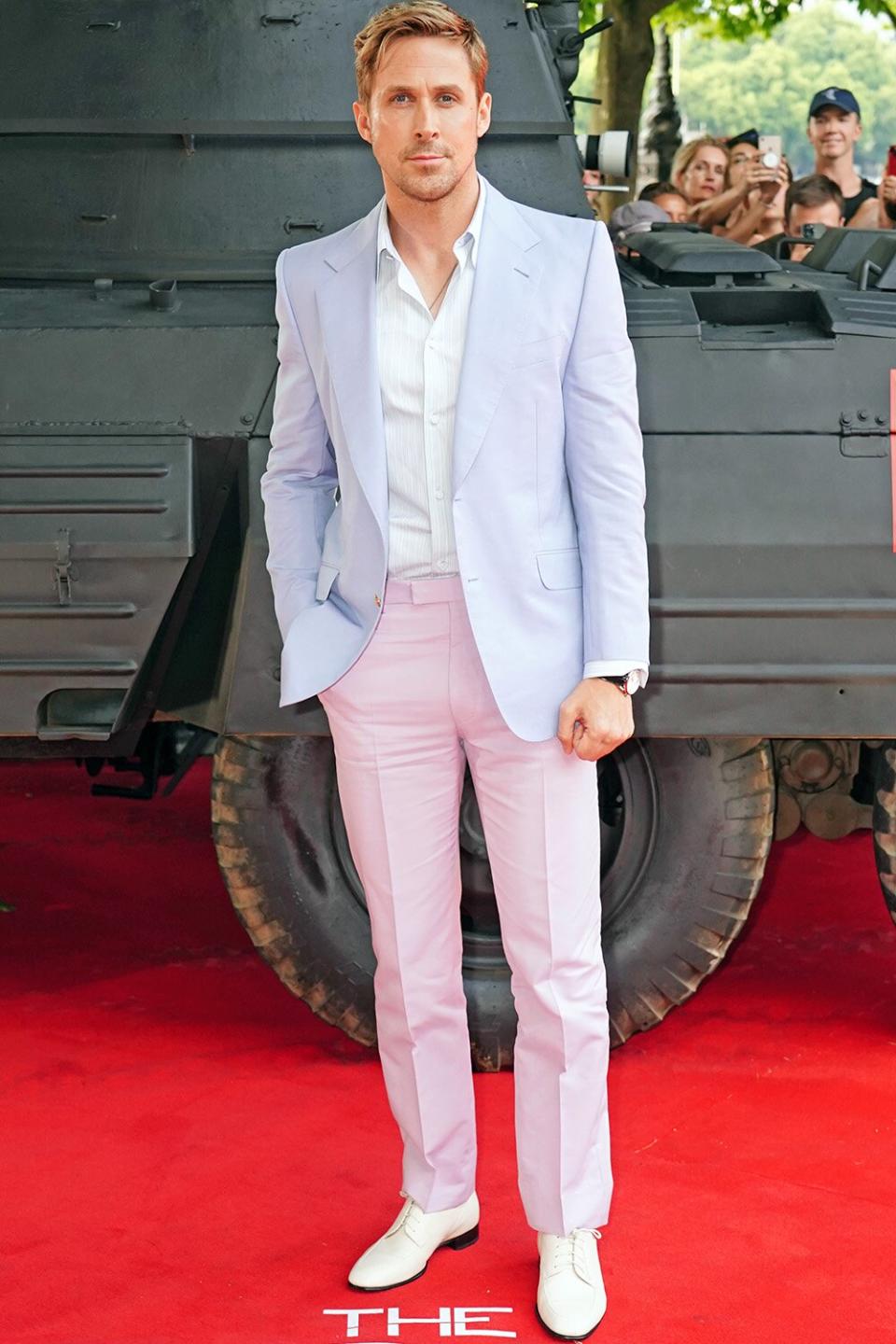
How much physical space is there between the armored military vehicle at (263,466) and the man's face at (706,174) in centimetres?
335

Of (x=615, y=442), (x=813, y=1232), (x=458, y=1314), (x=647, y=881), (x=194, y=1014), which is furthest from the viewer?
(x=194, y=1014)

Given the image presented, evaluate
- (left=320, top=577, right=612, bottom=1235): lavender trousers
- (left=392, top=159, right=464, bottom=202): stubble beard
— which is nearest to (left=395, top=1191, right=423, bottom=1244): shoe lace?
Result: (left=320, top=577, right=612, bottom=1235): lavender trousers

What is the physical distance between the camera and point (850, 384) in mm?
3906

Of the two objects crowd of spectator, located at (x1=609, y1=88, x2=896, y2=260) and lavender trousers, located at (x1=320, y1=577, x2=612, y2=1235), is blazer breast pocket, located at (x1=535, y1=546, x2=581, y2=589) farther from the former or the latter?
crowd of spectator, located at (x1=609, y1=88, x2=896, y2=260)

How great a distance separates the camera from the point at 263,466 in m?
3.93

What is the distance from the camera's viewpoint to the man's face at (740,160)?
7716 mm

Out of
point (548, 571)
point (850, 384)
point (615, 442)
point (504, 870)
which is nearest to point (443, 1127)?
point (504, 870)

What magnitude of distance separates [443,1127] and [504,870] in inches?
21.6

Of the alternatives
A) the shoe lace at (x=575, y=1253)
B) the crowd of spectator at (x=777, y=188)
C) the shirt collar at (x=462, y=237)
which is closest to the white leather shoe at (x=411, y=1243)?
the shoe lace at (x=575, y=1253)

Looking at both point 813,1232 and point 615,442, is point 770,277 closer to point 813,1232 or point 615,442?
point 615,442

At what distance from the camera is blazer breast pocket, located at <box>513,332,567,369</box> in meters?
2.92

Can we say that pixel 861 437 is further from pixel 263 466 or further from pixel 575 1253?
pixel 575 1253

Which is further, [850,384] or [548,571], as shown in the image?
[850,384]

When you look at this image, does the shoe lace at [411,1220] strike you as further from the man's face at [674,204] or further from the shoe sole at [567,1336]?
the man's face at [674,204]
